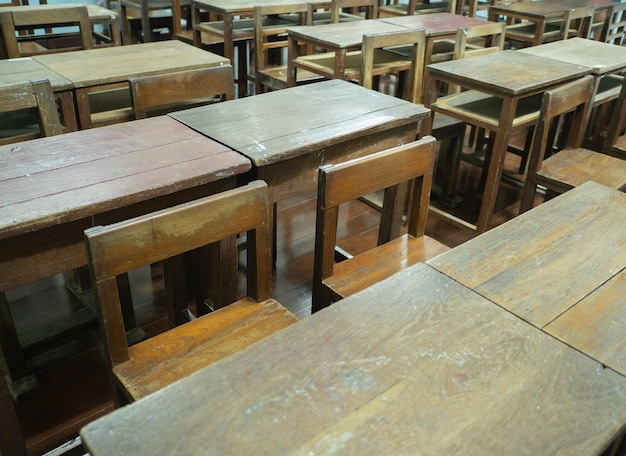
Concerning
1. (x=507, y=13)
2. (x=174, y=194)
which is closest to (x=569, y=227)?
(x=174, y=194)

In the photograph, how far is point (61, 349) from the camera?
201 centimetres

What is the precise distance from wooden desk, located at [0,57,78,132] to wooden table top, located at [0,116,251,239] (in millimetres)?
543

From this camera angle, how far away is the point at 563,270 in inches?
49.6

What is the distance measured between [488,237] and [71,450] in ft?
4.15

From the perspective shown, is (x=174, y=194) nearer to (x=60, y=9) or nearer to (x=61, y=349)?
(x=61, y=349)

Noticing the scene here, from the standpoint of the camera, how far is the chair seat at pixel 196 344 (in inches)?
49.6

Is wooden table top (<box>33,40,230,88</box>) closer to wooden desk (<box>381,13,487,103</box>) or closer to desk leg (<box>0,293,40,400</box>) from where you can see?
desk leg (<box>0,293,40,400</box>)

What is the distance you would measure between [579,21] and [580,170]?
3.02m

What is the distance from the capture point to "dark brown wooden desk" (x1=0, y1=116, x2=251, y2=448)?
1.31 metres

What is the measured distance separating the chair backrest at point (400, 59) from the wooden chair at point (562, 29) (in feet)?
4.79

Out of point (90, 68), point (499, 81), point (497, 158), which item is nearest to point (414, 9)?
point (499, 81)

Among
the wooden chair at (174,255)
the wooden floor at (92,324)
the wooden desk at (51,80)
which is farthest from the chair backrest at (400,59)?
the wooden chair at (174,255)

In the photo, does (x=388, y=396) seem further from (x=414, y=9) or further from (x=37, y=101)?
(x=414, y=9)

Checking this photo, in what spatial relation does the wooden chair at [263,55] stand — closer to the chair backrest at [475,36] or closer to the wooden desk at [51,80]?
the chair backrest at [475,36]
